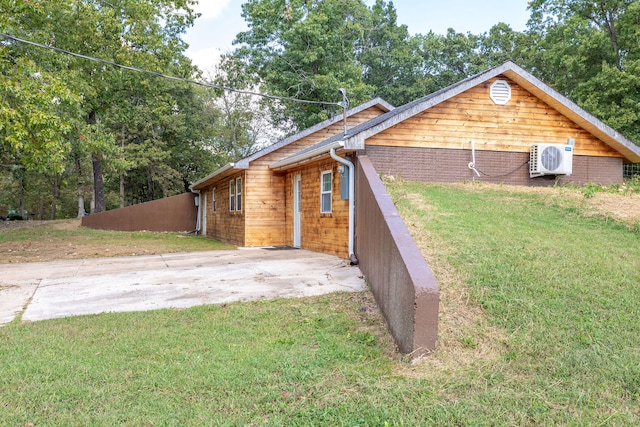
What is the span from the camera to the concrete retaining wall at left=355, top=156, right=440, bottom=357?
11.2 ft

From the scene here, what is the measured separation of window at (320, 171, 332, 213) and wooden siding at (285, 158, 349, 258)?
0.12 meters

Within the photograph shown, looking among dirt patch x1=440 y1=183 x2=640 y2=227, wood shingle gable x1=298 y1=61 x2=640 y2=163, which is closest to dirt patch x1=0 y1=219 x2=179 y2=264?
wood shingle gable x1=298 y1=61 x2=640 y2=163

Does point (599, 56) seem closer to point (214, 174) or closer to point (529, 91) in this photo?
A: point (529, 91)

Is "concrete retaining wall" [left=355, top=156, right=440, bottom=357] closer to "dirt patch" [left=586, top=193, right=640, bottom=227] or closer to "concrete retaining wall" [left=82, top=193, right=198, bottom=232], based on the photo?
"dirt patch" [left=586, top=193, right=640, bottom=227]

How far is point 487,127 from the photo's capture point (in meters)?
10.2

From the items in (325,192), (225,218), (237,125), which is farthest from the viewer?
(237,125)

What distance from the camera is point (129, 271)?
7754 mm

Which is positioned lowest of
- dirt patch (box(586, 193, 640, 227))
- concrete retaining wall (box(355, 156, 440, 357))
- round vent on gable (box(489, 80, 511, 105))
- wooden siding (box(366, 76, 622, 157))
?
concrete retaining wall (box(355, 156, 440, 357))

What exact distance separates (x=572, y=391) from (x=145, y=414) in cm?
273

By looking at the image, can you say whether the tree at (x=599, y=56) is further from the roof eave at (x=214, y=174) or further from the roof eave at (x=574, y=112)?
the roof eave at (x=214, y=174)

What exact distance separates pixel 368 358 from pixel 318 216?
695 cm

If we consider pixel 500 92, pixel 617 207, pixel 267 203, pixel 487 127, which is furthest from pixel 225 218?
pixel 617 207

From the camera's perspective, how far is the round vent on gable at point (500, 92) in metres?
10.2

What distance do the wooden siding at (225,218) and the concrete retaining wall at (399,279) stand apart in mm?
7150
